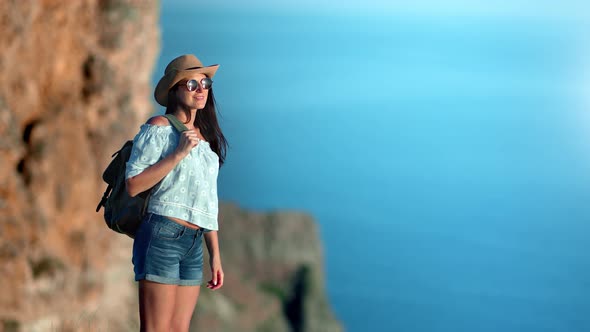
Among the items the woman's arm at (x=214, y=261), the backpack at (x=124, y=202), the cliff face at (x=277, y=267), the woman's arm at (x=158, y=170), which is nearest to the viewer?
the woman's arm at (x=158, y=170)

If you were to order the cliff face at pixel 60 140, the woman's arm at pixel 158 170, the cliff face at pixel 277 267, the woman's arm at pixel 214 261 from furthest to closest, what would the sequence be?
the cliff face at pixel 277 267, the cliff face at pixel 60 140, the woman's arm at pixel 214 261, the woman's arm at pixel 158 170

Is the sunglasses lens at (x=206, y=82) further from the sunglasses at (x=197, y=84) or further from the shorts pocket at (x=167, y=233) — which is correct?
the shorts pocket at (x=167, y=233)

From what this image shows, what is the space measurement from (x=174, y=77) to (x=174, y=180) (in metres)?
0.45

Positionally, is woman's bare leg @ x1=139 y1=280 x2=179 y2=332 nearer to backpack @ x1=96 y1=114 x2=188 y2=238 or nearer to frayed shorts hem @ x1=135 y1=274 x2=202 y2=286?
frayed shorts hem @ x1=135 y1=274 x2=202 y2=286

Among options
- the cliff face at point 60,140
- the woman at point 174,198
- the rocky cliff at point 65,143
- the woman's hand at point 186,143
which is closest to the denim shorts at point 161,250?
the woman at point 174,198

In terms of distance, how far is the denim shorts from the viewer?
324 centimetres

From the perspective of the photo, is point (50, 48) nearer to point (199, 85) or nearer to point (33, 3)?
point (33, 3)

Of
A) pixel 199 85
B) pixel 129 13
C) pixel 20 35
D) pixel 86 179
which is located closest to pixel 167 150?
pixel 199 85

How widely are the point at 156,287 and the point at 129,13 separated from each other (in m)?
9.41

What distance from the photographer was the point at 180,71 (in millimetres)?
3414

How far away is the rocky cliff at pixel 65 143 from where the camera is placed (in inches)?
378

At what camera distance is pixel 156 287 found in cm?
326

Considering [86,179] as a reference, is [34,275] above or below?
below

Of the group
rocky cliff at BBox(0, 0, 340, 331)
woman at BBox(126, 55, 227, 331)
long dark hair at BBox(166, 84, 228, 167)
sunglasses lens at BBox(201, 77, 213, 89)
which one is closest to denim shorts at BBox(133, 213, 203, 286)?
woman at BBox(126, 55, 227, 331)
